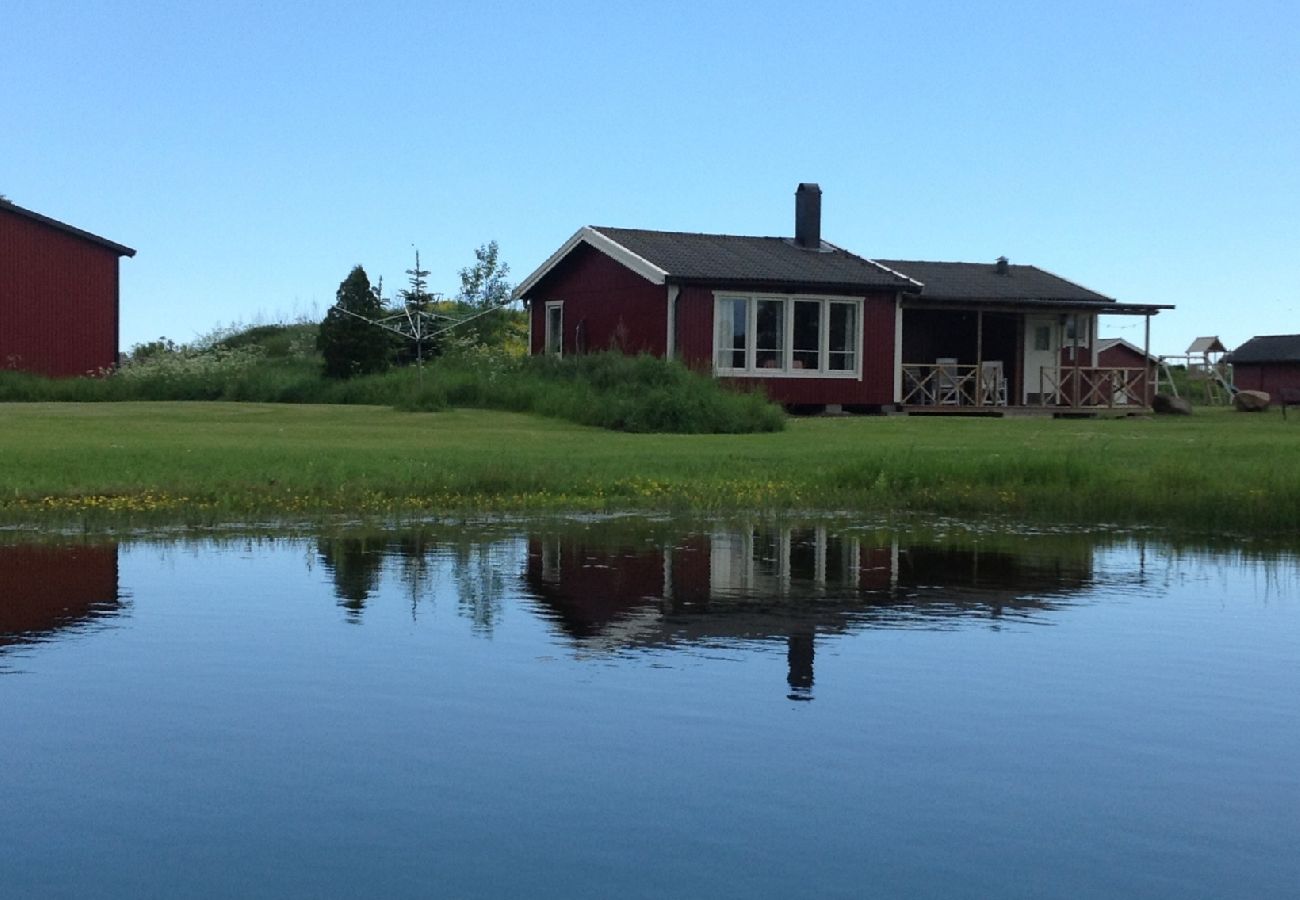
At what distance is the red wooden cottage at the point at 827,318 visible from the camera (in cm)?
4047

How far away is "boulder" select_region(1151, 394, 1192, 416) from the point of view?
155ft

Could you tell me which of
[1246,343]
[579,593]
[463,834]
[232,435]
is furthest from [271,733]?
[1246,343]

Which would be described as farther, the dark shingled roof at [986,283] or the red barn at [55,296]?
the red barn at [55,296]

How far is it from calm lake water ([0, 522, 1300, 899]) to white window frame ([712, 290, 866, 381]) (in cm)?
2558

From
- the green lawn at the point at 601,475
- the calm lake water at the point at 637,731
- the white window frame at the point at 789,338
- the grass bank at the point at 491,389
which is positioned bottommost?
the calm lake water at the point at 637,731

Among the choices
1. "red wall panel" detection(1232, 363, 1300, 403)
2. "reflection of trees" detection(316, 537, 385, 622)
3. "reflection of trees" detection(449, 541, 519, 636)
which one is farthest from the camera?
"red wall panel" detection(1232, 363, 1300, 403)

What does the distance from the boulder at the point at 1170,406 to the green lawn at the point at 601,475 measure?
1816 cm

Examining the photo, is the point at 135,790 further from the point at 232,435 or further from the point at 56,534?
the point at 232,435

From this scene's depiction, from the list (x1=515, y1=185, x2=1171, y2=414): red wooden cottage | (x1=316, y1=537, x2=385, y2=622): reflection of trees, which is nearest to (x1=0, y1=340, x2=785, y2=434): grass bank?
(x1=515, y1=185, x2=1171, y2=414): red wooden cottage

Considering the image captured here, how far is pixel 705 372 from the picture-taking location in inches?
1501

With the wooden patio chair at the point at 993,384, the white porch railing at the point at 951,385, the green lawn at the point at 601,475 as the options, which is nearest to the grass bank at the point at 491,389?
the green lawn at the point at 601,475

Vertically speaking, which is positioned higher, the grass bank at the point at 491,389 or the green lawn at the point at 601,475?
the grass bank at the point at 491,389

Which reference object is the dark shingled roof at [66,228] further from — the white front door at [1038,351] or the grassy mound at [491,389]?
the white front door at [1038,351]

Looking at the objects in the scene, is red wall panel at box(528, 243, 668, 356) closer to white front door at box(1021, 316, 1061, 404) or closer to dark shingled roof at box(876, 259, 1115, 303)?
dark shingled roof at box(876, 259, 1115, 303)
